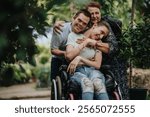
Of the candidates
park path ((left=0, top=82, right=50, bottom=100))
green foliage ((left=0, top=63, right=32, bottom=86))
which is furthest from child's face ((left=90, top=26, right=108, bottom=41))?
green foliage ((left=0, top=63, right=32, bottom=86))

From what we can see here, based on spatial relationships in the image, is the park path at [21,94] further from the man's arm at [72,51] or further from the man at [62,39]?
the man's arm at [72,51]

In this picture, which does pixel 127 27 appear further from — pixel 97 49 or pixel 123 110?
pixel 123 110

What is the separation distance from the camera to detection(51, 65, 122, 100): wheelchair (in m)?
2.74

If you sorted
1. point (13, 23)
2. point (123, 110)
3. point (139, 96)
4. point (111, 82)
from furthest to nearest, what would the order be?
point (139, 96) < point (111, 82) < point (123, 110) < point (13, 23)

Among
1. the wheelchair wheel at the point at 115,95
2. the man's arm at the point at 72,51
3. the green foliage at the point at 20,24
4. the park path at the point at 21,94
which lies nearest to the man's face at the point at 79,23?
the man's arm at the point at 72,51

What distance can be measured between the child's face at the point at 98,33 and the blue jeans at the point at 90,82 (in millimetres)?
272

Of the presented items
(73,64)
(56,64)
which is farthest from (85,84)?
(56,64)

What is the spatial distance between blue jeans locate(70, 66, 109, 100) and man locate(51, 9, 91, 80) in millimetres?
179

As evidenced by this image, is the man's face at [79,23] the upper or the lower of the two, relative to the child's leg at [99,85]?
upper

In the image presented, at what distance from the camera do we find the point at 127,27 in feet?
10.7

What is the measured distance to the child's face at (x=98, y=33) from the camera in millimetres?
2967

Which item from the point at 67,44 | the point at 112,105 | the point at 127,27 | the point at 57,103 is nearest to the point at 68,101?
the point at 57,103

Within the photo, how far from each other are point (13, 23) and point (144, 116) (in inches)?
74.7

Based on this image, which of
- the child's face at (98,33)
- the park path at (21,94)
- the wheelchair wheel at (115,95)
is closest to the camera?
the wheelchair wheel at (115,95)
